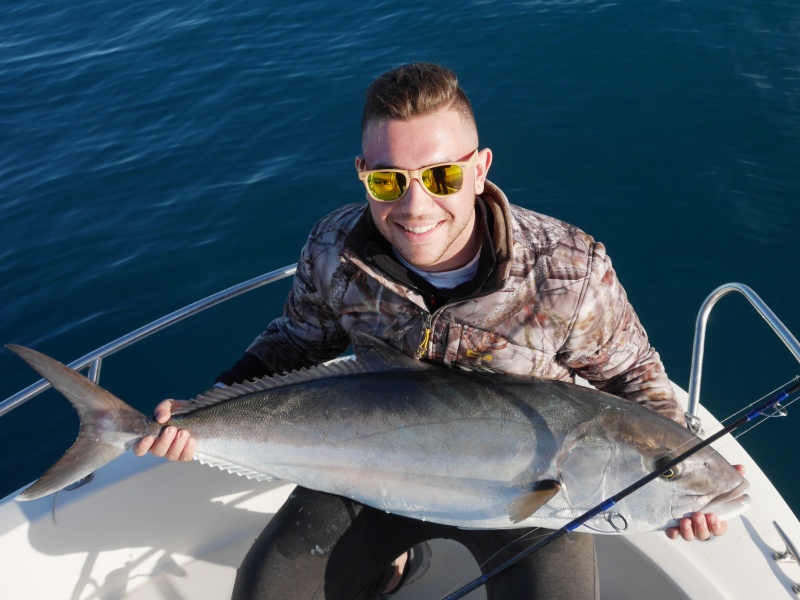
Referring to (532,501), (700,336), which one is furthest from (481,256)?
(700,336)

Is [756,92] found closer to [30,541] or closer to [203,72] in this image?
[203,72]

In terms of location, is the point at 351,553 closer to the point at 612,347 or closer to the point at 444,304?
the point at 444,304

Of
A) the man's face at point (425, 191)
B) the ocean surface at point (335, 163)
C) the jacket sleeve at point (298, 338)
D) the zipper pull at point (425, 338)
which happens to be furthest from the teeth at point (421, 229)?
the ocean surface at point (335, 163)

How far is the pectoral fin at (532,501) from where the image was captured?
212 cm

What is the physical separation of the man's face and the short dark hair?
3 cm

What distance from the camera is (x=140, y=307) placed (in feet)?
19.0

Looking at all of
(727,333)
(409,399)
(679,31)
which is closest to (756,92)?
(679,31)

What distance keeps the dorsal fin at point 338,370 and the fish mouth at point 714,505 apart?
0.89 meters

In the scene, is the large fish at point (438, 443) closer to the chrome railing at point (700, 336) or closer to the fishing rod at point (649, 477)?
the fishing rod at point (649, 477)

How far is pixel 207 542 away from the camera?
3.18 m

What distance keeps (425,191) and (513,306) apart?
1.55ft

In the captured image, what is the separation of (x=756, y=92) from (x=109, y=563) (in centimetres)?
699

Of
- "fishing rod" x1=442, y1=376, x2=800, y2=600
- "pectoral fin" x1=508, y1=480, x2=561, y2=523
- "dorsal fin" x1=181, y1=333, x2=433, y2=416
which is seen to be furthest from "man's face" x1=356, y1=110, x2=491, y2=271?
"fishing rod" x1=442, y1=376, x2=800, y2=600

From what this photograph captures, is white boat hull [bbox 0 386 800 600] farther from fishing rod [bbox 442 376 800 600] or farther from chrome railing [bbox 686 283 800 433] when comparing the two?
fishing rod [bbox 442 376 800 600]
